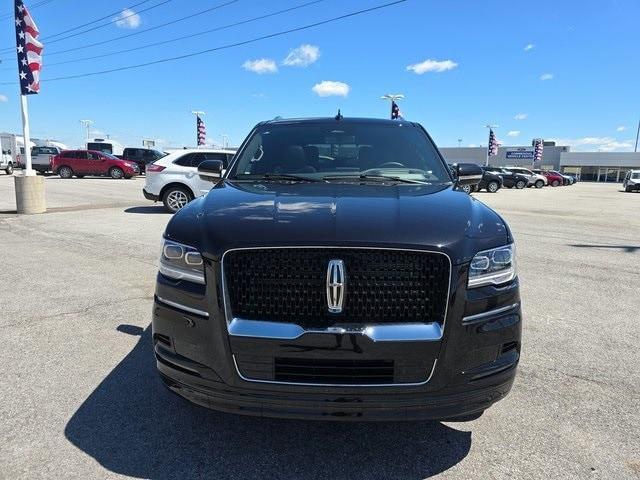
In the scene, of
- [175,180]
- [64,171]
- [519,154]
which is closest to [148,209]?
[175,180]

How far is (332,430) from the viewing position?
2.77 m

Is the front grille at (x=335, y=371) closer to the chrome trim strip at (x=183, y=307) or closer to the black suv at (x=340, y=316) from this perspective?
the black suv at (x=340, y=316)

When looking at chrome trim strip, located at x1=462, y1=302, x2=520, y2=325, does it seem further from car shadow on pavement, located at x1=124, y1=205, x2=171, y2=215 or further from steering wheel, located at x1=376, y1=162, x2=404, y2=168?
car shadow on pavement, located at x1=124, y1=205, x2=171, y2=215

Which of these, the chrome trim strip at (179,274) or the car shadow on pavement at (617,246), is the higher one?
the chrome trim strip at (179,274)

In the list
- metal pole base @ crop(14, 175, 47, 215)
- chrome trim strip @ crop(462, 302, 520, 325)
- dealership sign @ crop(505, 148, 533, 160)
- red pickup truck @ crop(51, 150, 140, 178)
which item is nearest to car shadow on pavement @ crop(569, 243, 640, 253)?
chrome trim strip @ crop(462, 302, 520, 325)

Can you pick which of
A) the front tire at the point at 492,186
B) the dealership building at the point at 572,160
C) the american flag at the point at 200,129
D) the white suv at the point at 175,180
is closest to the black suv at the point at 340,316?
the white suv at the point at 175,180

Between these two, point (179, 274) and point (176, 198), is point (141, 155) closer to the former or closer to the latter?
point (176, 198)

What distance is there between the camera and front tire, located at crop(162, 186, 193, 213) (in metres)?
12.9

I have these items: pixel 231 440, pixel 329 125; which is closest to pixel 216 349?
pixel 231 440

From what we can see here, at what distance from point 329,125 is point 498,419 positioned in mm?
2685

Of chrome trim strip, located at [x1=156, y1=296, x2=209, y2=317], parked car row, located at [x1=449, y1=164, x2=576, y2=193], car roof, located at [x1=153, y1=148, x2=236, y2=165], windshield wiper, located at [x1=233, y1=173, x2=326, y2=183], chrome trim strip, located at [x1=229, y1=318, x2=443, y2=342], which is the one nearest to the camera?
chrome trim strip, located at [x1=229, y1=318, x2=443, y2=342]

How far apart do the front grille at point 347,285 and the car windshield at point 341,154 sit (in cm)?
138

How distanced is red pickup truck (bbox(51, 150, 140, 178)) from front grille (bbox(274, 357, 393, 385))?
104 feet

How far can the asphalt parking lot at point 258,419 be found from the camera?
2465 mm
